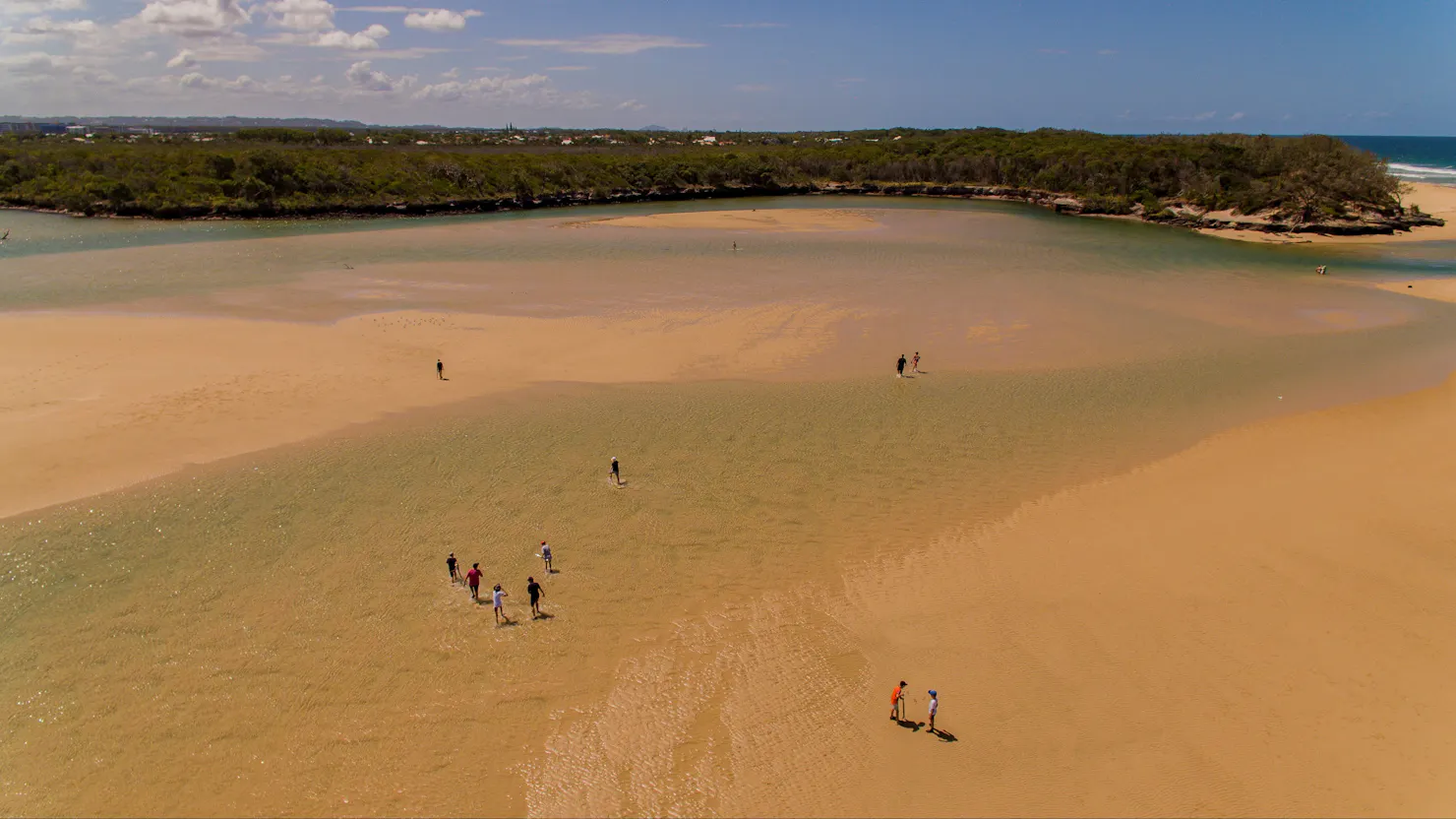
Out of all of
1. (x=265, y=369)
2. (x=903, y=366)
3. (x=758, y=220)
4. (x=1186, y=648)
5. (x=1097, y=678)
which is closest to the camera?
(x=1097, y=678)

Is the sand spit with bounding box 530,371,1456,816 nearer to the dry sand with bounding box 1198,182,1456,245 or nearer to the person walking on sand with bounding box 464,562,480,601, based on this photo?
the person walking on sand with bounding box 464,562,480,601

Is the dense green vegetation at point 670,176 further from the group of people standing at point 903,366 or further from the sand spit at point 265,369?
the group of people standing at point 903,366

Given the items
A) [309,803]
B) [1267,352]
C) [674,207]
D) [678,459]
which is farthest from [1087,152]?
[309,803]

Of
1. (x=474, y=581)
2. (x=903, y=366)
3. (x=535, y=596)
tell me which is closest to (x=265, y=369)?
(x=474, y=581)

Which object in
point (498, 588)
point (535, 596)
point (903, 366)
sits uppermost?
point (903, 366)

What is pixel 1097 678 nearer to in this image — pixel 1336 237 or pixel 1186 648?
pixel 1186 648

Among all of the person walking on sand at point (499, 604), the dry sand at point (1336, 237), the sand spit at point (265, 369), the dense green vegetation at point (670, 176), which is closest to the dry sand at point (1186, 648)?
the person walking on sand at point (499, 604)

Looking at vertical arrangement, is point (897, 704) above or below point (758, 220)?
below
